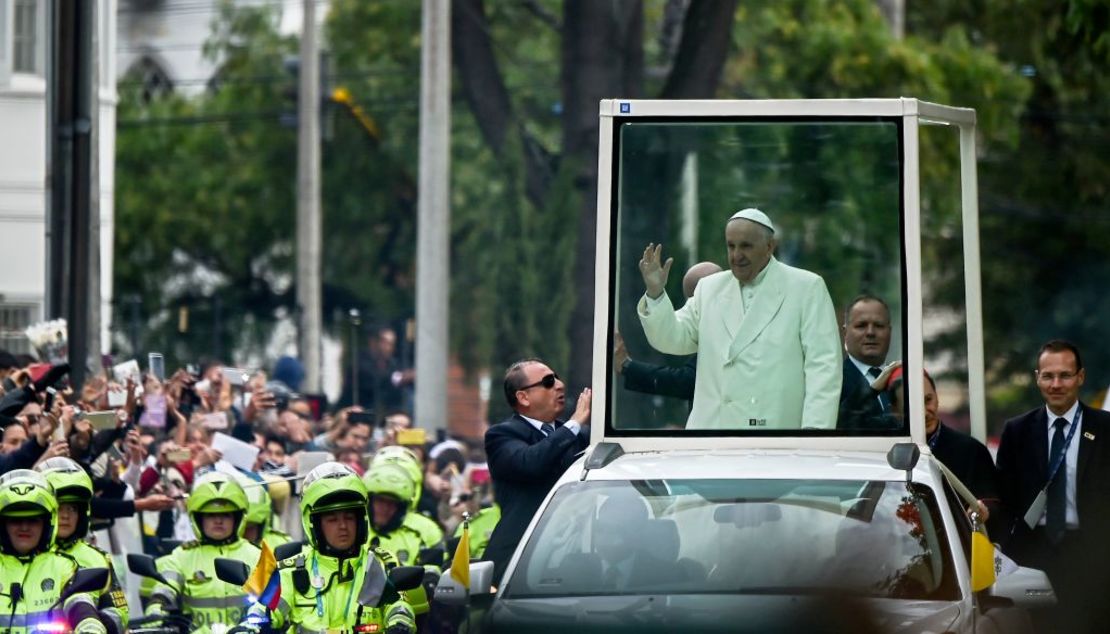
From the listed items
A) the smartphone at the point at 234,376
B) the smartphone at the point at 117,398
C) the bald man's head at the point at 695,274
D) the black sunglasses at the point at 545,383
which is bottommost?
the smartphone at the point at 117,398

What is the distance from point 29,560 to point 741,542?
311cm

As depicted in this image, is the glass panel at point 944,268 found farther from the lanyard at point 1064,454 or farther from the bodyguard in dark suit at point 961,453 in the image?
the bodyguard in dark suit at point 961,453

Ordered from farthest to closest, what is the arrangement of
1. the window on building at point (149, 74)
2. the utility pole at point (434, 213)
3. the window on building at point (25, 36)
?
the window on building at point (149, 74), the window on building at point (25, 36), the utility pole at point (434, 213)

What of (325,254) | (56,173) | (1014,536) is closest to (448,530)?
(56,173)

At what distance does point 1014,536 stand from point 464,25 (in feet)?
55.9

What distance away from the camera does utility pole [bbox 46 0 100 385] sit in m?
17.1

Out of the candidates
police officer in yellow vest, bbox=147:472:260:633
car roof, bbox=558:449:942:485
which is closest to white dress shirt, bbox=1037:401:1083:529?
car roof, bbox=558:449:942:485

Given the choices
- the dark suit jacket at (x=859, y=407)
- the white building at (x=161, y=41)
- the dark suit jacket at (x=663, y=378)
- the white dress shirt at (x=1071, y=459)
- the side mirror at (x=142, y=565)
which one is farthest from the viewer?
the white building at (x=161, y=41)

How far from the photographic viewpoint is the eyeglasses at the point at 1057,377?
11.0 m

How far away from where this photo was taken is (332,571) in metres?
9.82

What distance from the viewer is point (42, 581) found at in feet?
32.4

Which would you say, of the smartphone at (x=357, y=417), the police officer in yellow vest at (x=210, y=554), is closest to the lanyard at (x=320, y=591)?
the police officer in yellow vest at (x=210, y=554)

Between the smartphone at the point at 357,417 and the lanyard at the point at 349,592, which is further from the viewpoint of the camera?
the smartphone at the point at 357,417

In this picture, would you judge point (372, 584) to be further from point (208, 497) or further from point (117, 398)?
point (117, 398)
